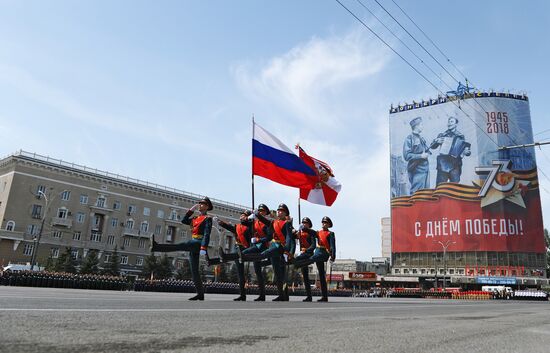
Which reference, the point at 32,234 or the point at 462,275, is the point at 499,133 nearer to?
the point at 462,275

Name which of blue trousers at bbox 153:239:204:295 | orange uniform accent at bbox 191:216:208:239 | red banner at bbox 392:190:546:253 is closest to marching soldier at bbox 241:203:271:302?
blue trousers at bbox 153:239:204:295

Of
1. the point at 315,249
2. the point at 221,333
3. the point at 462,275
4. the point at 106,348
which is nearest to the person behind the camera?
the point at 106,348

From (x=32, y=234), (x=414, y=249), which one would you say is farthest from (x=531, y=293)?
(x=32, y=234)

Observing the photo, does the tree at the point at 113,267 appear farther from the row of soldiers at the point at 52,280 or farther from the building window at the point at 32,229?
the row of soldiers at the point at 52,280

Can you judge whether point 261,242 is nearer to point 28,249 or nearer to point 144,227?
point 28,249

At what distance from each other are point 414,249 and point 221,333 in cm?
8613

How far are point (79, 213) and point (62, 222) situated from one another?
8.35 ft

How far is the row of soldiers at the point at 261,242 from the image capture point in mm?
9047

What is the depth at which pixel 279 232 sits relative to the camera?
10.5 m

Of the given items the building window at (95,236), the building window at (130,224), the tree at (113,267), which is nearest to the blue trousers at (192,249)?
the tree at (113,267)

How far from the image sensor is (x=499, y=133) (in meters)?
78.8

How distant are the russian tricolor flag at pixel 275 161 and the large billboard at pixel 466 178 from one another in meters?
69.6

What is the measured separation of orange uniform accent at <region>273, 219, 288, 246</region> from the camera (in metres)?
10.4

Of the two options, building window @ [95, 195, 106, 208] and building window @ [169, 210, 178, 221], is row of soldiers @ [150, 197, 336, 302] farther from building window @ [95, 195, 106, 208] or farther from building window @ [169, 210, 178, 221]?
building window @ [169, 210, 178, 221]
